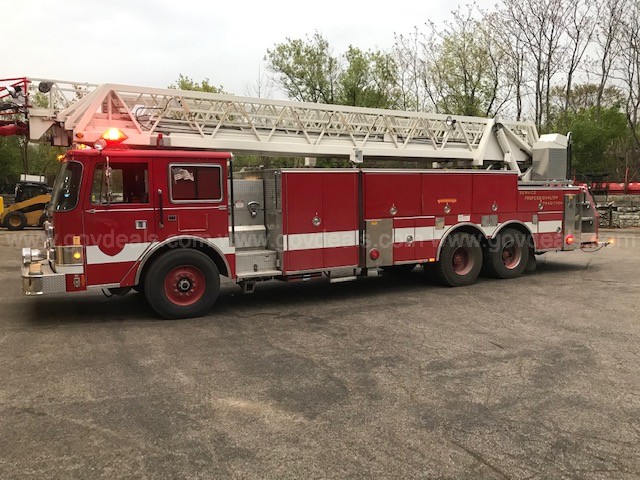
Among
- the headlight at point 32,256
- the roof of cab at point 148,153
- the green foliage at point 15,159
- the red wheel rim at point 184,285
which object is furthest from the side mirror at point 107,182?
the green foliage at point 15,159

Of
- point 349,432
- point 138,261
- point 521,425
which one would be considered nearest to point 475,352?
point 521,425

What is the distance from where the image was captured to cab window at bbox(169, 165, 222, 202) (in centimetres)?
696

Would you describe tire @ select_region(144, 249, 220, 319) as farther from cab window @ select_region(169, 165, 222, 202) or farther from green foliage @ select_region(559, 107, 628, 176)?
green foliage @ select_region(559, 107, 628, 176)

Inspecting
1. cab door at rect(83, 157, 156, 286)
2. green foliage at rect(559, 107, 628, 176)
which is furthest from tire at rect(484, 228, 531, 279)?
green foliage at rect(559, 107, 628, 176)

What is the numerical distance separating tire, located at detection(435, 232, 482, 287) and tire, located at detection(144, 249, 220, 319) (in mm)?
4131

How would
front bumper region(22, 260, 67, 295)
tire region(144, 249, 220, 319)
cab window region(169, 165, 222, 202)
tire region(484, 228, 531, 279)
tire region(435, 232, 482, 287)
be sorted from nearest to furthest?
front bumper region(22, 260, 67, 295) < tire region(144, 249, 220, 319) < cab window region(169, 165, 222, 202) < tire region(435, 232, 482, 287) < tire region(484, 228, 531, 279)

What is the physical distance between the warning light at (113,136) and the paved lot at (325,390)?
2358 mm

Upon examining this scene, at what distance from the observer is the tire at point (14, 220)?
76.1 ft

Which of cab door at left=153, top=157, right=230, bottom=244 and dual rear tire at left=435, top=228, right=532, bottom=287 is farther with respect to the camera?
dual rear tire at left=435, top=228, right=532, bottom=287

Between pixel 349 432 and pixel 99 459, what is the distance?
1626 millimetres

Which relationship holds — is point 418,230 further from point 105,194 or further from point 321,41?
point 321,41

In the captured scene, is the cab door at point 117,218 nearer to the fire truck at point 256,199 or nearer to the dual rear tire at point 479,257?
the fire truck at point 256,199

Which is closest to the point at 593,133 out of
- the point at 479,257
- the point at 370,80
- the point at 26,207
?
the point at 370,80

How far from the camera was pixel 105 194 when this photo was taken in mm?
6605
